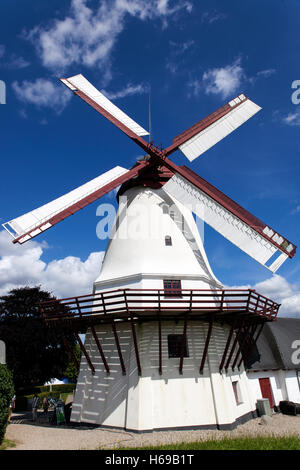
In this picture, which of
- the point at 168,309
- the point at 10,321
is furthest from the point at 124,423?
the point at 10,321

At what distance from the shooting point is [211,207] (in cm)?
1384

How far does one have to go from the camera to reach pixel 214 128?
16.0 m

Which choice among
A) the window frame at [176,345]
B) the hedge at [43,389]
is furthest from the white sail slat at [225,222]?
the hedge at [43,389]

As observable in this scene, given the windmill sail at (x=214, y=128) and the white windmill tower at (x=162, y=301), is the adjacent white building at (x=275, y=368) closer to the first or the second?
the white windmill tower at (x=162, y=301)

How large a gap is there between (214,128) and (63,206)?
902 cm

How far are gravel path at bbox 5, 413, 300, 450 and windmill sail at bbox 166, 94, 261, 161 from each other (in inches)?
470

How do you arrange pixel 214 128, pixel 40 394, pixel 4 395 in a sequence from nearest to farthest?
pixel 4 395, pixel 214 128, pixel 40 394

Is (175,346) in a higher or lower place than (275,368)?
higher

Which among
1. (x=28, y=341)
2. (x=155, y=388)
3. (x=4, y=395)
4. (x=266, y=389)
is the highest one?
(x=28, y=341)

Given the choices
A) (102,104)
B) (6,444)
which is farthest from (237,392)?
(102,104)

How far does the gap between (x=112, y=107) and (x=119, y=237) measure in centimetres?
741

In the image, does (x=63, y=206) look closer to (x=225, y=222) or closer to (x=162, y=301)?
(x=162, y=301)

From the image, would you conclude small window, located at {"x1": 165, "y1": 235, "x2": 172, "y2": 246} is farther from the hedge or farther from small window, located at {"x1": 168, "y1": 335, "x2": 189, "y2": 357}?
the hedge
